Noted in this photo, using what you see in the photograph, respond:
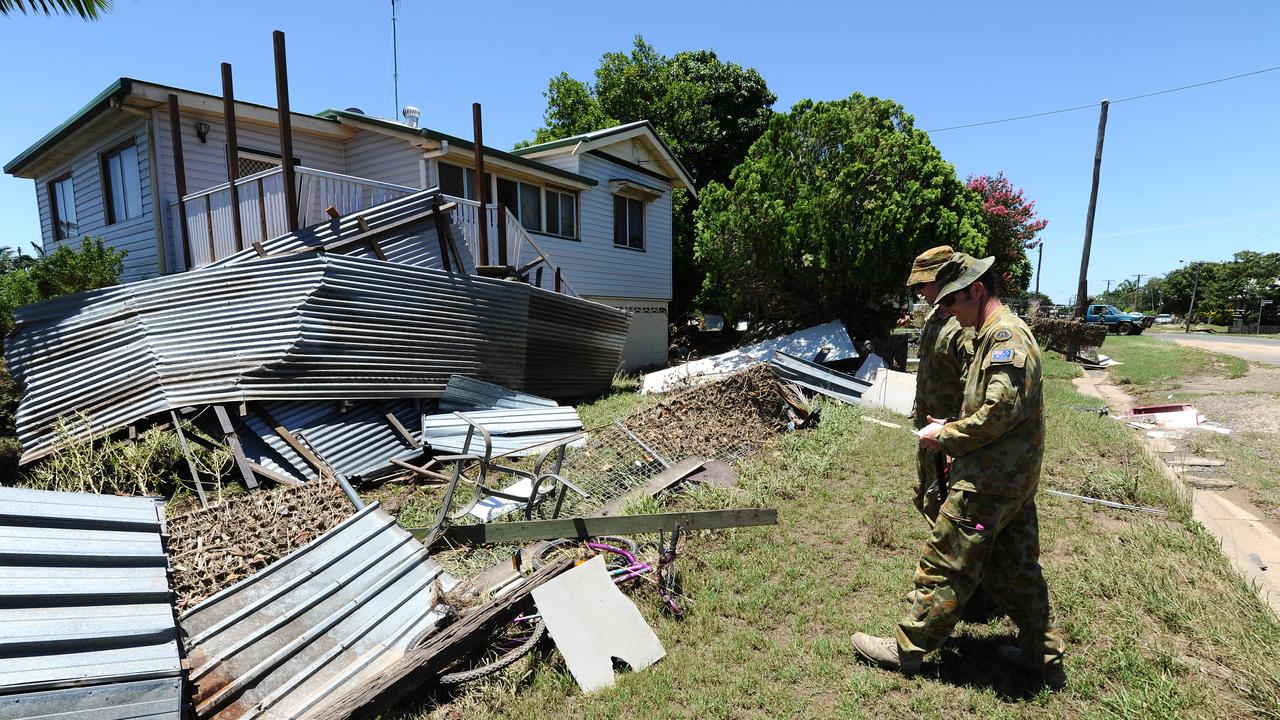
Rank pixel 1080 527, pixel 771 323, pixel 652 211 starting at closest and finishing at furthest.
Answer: pixel 1080 527 < pixel 771 323 < pixel 652 211

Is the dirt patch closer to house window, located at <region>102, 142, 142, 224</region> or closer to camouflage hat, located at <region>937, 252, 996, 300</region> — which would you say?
camouflage hat, located at <region>937, 252, 996, 300</region>

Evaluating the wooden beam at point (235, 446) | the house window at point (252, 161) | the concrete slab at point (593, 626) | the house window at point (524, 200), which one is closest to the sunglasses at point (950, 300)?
the concrete slab at point (593, 626)

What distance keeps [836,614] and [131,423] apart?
629cm

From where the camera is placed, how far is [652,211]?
16.9m

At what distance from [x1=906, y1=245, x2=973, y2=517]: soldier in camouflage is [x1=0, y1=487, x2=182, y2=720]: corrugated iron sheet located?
3395 millimetres

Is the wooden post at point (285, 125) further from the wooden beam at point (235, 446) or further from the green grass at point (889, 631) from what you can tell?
the green grass at point (889, 631)

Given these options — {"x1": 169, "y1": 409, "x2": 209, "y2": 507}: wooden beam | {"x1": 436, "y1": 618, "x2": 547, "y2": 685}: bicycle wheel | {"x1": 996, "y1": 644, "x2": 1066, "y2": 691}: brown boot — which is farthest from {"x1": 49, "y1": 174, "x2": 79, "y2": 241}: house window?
{"x1": 996, "y1": 644, "x2": 1066, "y2": 691}: brown boot

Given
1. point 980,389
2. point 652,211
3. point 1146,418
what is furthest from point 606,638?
point 652,211

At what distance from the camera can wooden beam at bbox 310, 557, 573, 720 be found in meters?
2.50

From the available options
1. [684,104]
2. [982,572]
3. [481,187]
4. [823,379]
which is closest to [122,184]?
[481,187]

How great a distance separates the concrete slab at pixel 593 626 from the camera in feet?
9.79

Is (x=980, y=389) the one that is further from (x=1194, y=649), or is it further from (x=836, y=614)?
(x=1194, y=649)

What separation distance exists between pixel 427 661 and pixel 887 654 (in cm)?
212

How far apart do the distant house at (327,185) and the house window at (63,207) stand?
1.9 inches
